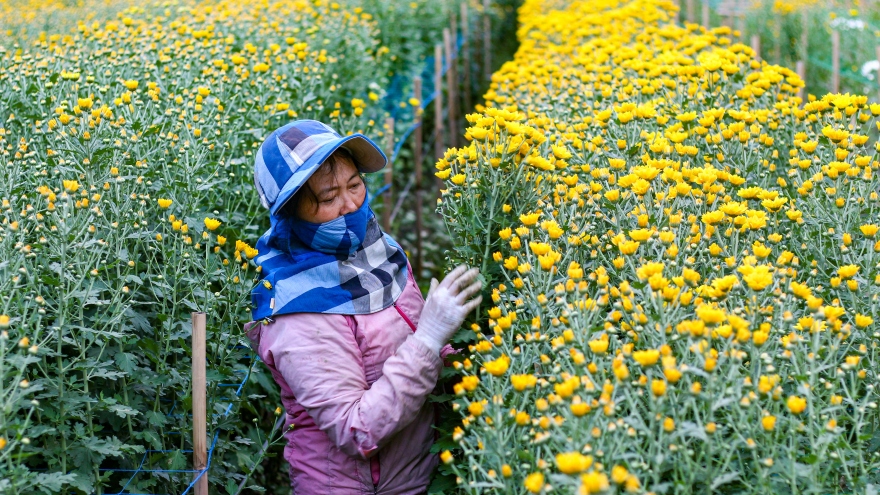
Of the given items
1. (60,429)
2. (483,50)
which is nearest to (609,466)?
(60,429)

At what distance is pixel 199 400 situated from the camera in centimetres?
285

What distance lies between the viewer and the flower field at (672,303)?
191cm

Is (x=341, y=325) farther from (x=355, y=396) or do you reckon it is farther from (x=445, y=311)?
(x=445, y=311)

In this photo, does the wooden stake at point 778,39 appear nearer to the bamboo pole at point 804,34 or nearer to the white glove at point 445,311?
the bamboo pole at point 804,34

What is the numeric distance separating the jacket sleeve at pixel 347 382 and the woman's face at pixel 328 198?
1.10ft

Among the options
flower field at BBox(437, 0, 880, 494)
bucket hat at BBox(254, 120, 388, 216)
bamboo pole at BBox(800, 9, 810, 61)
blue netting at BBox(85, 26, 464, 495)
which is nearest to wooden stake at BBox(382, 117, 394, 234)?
blue netting at BBox(85, 26, 464, 495)

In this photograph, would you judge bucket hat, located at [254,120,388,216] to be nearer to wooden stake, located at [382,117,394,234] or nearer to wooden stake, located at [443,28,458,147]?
wooden stake, located at [382,117,394,234]

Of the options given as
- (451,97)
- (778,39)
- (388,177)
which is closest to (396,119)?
(388,177)

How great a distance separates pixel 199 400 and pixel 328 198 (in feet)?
2.53

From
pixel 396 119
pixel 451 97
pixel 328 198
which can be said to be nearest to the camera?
pixel 328 198

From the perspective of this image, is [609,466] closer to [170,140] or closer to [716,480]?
[716,480]

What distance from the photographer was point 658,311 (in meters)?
2.12

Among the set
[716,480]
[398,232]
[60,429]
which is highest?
[716,480]

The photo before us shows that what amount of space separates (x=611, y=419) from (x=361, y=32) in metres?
5.55
